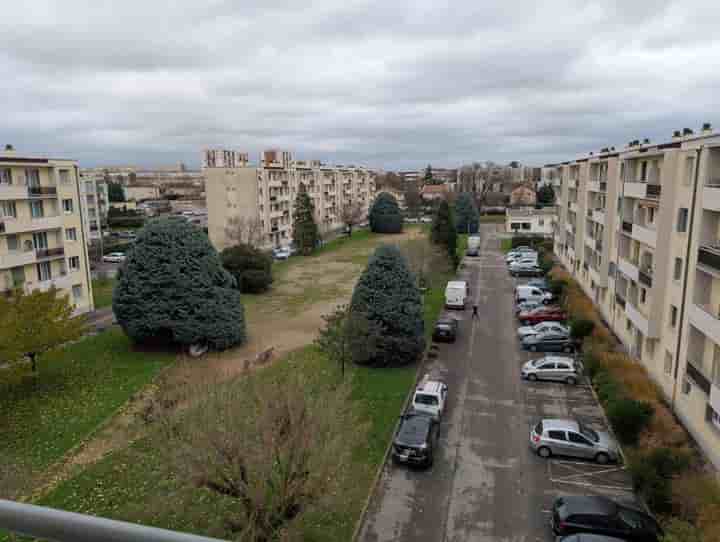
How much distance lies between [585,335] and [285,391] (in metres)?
20.2

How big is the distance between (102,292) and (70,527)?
145ft

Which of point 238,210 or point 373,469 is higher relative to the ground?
point 238,210

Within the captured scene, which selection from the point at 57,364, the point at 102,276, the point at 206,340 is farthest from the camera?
the point at 102,276

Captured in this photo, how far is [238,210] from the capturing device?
58781 mm

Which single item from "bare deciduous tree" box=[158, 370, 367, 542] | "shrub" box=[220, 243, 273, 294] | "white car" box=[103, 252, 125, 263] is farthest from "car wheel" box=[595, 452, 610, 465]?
"white car" box=[103, 252, 125, 263]

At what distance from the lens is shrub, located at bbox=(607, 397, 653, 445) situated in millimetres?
17078

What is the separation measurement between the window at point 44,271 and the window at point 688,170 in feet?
111

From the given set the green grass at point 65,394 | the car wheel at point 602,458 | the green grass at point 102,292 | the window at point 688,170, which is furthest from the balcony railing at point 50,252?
the window at point 688,170

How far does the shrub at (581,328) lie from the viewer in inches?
1054

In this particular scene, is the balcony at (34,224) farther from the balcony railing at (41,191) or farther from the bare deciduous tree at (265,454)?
the bare deciduous tree at (265,454)

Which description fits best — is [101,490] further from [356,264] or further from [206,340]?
[356,264]

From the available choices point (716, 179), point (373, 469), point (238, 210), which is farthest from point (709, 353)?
point (238, 210)

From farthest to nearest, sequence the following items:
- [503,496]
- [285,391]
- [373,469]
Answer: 1. [373,469]
2. [503,496]
3. [285,391]

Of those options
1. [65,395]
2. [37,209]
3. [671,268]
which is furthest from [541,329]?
[37,209]
